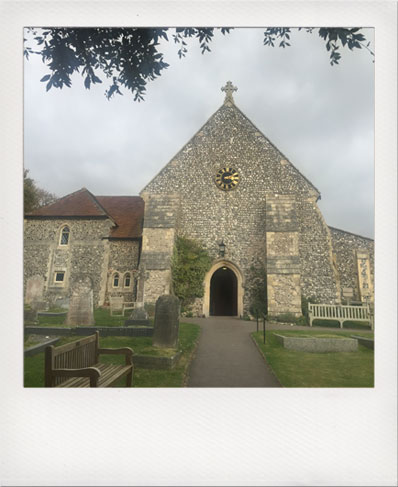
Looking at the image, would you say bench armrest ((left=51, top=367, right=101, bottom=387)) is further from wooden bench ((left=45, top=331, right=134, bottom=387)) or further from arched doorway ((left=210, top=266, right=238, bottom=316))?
arched doorway ((left=210, top=266, right=238, bottom=316))

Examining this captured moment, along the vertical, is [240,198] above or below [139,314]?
above

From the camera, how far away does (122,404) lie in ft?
11.4

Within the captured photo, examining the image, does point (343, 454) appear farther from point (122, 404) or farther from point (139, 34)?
point (139, 34)

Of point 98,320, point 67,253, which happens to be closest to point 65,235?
point 67,253

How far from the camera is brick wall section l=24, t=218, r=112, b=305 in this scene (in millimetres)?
6758

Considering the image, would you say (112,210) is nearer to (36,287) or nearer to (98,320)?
(36,287)

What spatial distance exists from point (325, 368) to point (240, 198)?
23.4 ft

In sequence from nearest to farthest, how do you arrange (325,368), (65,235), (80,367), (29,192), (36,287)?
(80,367) < (325,368) < (29,192) < (36,287) < (65,235)

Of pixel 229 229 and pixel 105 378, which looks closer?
pixel 105 378

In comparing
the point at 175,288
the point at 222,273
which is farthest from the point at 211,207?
the point at 222,273

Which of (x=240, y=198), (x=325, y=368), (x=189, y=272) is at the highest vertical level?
(x=240, y=198)

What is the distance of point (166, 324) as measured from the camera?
5.09 metres

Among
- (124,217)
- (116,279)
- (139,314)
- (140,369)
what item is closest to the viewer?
(140,369)

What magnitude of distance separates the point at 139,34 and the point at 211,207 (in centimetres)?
660
